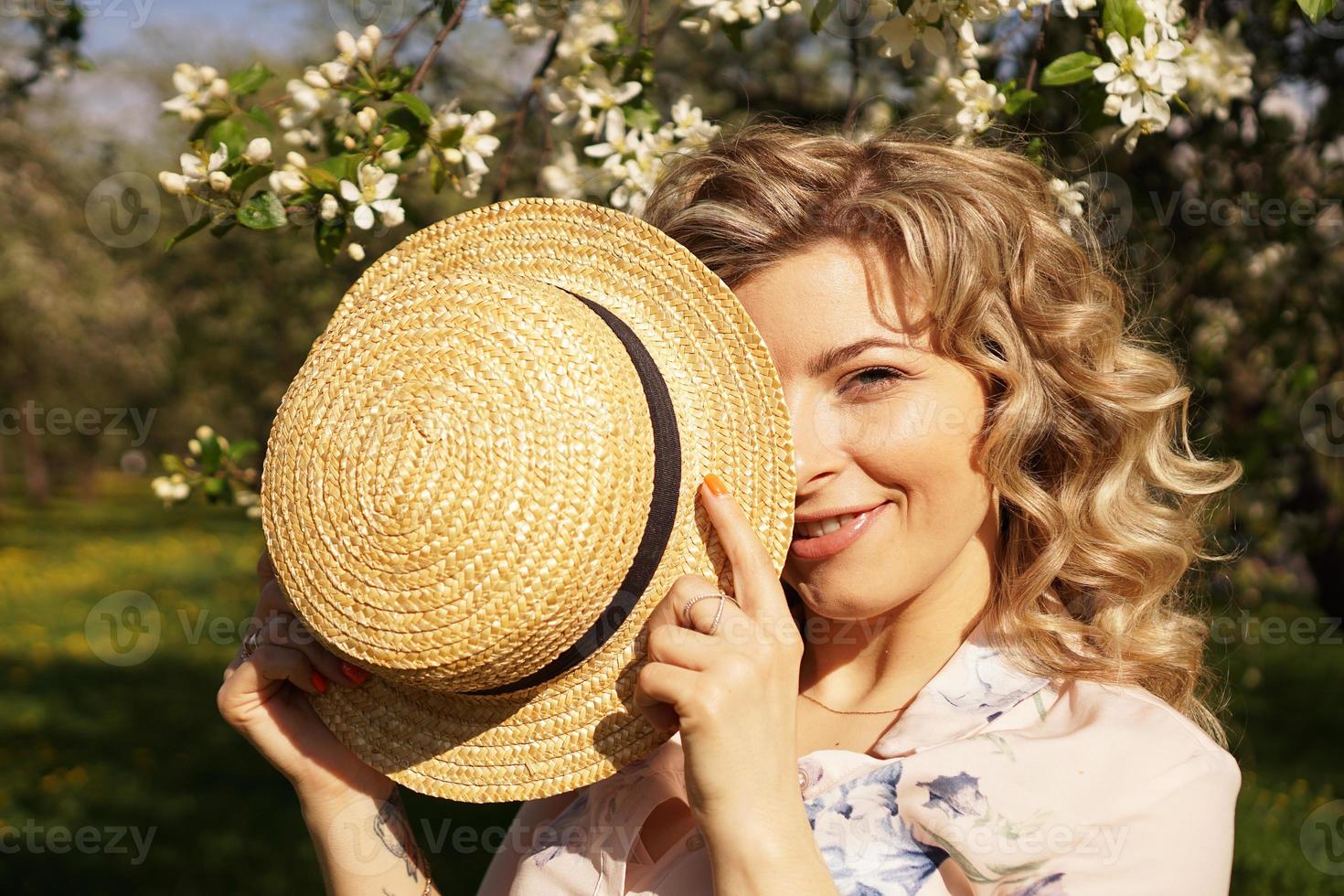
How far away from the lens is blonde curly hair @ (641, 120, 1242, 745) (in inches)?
80.4

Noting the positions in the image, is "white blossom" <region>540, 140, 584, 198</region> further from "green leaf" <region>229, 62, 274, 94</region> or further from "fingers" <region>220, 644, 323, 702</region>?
"fingers" <region>220, 644, 323, 702</region>

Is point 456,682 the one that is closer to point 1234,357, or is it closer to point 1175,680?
point 1175,680

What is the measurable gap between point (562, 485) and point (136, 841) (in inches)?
213

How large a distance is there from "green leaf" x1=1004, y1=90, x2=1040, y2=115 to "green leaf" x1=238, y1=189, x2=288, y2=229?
1504 millimetres

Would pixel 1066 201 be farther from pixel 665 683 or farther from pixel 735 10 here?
pixel 665 683

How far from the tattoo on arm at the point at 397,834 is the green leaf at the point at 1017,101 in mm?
1862

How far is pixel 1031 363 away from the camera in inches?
84.1

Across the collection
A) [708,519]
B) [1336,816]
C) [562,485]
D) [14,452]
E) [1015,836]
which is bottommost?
[14,452]

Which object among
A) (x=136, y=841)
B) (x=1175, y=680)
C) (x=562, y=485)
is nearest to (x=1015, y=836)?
(x=1175, y=680)

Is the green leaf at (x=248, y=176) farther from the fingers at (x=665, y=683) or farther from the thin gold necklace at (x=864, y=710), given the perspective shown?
the thin gold necklace at (x=864, y=710)

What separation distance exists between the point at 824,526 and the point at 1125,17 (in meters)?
1.18

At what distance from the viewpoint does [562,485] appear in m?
1.65

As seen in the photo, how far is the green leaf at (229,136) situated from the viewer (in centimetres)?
232

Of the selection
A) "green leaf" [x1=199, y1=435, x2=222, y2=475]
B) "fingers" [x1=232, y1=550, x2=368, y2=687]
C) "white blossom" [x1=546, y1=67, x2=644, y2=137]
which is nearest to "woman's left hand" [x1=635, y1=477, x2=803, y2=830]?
"fingers" [x1=232, y1=550, x2=368, y2=687]
